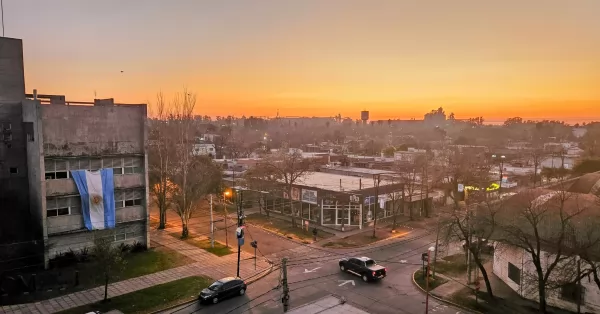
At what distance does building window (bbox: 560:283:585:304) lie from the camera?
2389 cm

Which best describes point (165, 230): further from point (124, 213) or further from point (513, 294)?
point (513, 294)

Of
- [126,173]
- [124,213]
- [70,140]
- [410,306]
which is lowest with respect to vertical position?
[410,306]

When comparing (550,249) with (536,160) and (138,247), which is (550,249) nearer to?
(138,247)

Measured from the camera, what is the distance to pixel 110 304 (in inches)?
1021

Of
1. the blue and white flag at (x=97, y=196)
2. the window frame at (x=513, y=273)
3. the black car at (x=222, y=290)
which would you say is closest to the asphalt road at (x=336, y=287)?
the black car at (x=222, y=290)

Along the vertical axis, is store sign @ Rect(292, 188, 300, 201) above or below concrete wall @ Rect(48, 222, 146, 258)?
above

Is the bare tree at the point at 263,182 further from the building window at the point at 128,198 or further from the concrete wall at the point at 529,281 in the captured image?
the concrete wall at the point at 529,281

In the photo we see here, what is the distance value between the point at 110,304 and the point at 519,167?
83.1 m

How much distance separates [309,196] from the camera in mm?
48500

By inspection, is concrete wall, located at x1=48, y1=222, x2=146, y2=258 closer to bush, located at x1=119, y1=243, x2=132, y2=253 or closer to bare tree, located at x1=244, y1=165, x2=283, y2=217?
bush, located at x1=119, y1=243, x2=132, y2=253

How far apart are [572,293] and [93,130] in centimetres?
3725

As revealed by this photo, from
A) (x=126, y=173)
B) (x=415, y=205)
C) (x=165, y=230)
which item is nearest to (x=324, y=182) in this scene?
(x=415, y=205)

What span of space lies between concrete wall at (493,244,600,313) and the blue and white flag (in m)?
31.2

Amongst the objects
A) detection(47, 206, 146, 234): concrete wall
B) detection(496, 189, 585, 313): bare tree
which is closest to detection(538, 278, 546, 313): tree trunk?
detection(496, 189, 585, 313): bare tree
